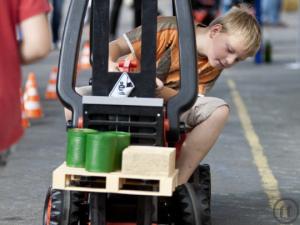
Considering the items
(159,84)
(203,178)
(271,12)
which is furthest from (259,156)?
(271,12)

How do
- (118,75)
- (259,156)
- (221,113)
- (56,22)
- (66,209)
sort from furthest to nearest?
(56,22)
(259,156)
(221,113)
(66,209)
(118,75)

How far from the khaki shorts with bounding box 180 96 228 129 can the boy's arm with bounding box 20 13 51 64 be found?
5.64 ft

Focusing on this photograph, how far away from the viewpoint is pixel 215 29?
609 centimetres

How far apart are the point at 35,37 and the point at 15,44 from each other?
83 millimetres

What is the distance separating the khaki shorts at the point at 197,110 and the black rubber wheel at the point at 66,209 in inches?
21.6

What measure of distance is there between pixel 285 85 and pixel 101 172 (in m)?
10.5

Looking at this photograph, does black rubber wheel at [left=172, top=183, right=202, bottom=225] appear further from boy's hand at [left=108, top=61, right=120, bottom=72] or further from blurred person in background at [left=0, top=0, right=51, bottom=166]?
blurred person in background at [left=0, top=0, right=51, bottom=166]

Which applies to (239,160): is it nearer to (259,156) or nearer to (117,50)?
(259,156)

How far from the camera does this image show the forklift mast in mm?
5547

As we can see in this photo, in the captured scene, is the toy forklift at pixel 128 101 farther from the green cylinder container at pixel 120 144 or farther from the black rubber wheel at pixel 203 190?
the black rubber wheel at pixel 203 190

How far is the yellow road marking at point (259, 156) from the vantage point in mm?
7832

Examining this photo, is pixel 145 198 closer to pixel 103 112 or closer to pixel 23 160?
pixel 103 112

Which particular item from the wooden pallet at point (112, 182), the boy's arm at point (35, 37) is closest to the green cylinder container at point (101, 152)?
the wooden pallet at point (112, 182)

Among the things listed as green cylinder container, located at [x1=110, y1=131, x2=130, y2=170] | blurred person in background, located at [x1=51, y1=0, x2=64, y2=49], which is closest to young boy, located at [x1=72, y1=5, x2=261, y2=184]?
green cylinder container, located at [x1=110, y1=131, x2=130, y2=170]
